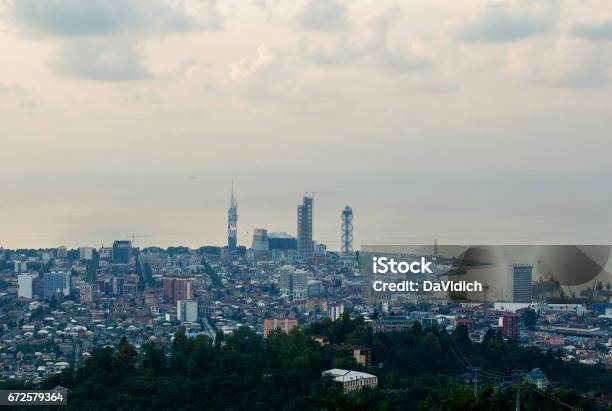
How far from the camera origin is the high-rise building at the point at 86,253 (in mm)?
81625

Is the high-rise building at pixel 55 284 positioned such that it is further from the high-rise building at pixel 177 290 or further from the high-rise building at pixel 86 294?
the high-rise building at pixel 177 290

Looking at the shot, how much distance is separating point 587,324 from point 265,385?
10945 millimetres

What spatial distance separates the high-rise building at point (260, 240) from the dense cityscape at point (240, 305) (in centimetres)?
8

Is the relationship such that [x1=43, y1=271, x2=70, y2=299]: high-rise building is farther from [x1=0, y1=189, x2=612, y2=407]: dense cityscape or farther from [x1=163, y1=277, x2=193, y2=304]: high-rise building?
[x1=163, y1=277, x2=193, y2=304]: high-rise building

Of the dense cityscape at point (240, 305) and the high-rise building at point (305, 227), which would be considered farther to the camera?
the high-rise building at point (305, 227)

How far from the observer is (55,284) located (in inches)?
2768

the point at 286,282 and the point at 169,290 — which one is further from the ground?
the point at 286,282

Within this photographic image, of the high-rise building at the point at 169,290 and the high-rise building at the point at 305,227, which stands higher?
the high-rise building at the point at 305,227

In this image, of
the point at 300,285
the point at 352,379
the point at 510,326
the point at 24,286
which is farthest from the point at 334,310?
the point at 352,379

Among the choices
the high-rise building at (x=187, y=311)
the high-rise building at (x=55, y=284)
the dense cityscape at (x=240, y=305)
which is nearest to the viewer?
the dense cityscape at (x=240, y=305)

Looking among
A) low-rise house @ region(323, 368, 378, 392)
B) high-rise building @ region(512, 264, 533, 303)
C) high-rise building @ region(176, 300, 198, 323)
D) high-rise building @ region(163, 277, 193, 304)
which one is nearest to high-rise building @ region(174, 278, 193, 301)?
high-rise building @ region(163, 277, 193, 304)

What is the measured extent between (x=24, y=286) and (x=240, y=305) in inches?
478

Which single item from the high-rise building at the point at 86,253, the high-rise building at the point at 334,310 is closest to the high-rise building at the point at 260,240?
the high-rise building at the point at 86,253

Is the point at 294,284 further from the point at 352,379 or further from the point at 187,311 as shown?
the point at 352,379
